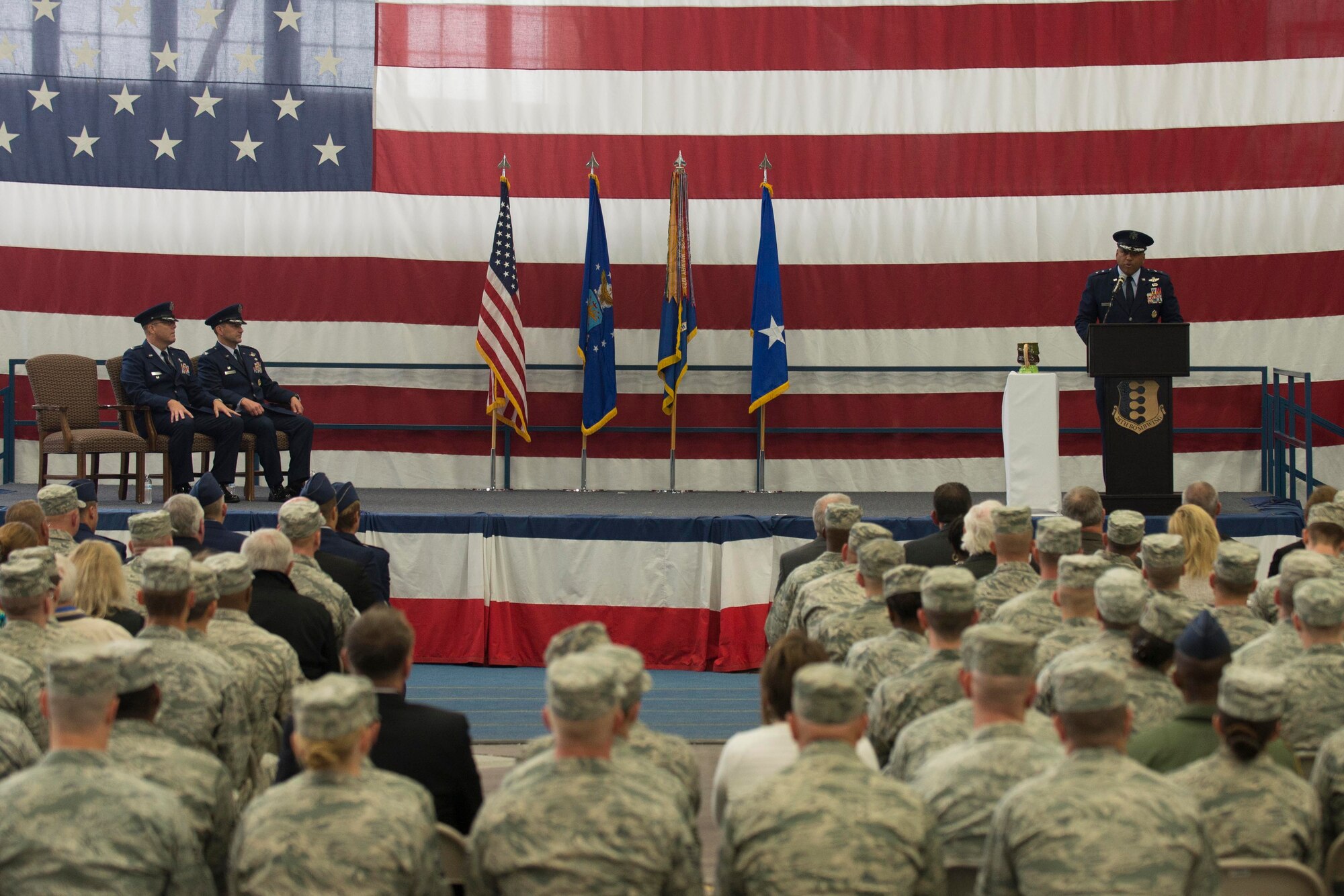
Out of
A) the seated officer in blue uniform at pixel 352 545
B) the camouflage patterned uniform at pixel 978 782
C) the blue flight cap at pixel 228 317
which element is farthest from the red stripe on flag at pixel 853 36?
the camouflage patterned uniform at pixel 978 782


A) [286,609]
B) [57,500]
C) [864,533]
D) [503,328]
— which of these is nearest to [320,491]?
[57,500]

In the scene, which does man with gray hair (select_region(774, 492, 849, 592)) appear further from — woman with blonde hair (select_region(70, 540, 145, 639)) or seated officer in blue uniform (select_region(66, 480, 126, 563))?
seated officer in blue uniform (select_region(66, 480, 126, 563))

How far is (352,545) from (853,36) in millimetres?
5340

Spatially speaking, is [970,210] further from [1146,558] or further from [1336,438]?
[1146,558]

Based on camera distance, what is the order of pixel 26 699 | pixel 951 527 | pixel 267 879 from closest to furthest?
pixel 267 879 → pixel 26 699 → pixel 951 527

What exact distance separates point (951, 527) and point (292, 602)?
2.28m

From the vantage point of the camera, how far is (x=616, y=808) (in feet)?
6.61

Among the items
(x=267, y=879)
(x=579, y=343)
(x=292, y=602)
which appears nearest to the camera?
(x=267, y=879)

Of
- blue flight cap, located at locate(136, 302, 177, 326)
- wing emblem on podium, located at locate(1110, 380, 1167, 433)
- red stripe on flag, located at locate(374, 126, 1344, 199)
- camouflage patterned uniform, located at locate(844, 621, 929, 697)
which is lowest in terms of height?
camouflage patterned uniform, located at locate(844, 621, 929, 697)

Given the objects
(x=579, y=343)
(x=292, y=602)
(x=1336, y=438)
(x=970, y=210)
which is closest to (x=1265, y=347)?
(x=1336, y=438)

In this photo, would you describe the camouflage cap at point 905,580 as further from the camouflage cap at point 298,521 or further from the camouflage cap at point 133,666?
the camouflage cap at point 298,521

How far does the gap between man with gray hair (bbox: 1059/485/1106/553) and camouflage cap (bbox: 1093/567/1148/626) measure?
5.77 feet

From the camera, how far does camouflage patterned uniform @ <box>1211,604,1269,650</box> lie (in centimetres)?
340

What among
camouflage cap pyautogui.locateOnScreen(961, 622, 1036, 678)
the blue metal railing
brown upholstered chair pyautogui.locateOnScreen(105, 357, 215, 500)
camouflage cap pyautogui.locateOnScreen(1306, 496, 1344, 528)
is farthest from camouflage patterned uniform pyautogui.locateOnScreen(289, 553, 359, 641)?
the blue metal railing
